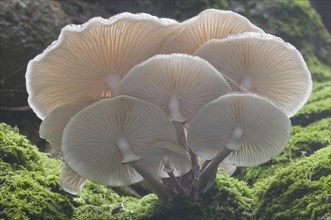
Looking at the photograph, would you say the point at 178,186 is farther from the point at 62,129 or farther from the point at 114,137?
the point at 62,129

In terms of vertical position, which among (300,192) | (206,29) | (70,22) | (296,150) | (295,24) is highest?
(70,22)

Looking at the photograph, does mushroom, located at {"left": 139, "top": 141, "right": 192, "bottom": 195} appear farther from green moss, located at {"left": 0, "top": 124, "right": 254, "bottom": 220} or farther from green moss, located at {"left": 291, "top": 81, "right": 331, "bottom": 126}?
green moss, located at {"left": 291, "top": 81, "right": 331, "bottom": 126}

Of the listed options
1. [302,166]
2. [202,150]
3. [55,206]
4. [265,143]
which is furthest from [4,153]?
[302,166]

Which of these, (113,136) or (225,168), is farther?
(225,168)

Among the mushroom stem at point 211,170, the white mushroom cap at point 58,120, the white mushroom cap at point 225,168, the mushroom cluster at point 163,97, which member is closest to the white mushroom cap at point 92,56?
the mushroom cluster at point 163,97

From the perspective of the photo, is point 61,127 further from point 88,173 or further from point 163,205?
point 163,205

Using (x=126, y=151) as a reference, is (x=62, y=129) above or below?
above

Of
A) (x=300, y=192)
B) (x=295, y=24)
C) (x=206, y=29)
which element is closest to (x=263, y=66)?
(x=206, y=29)
